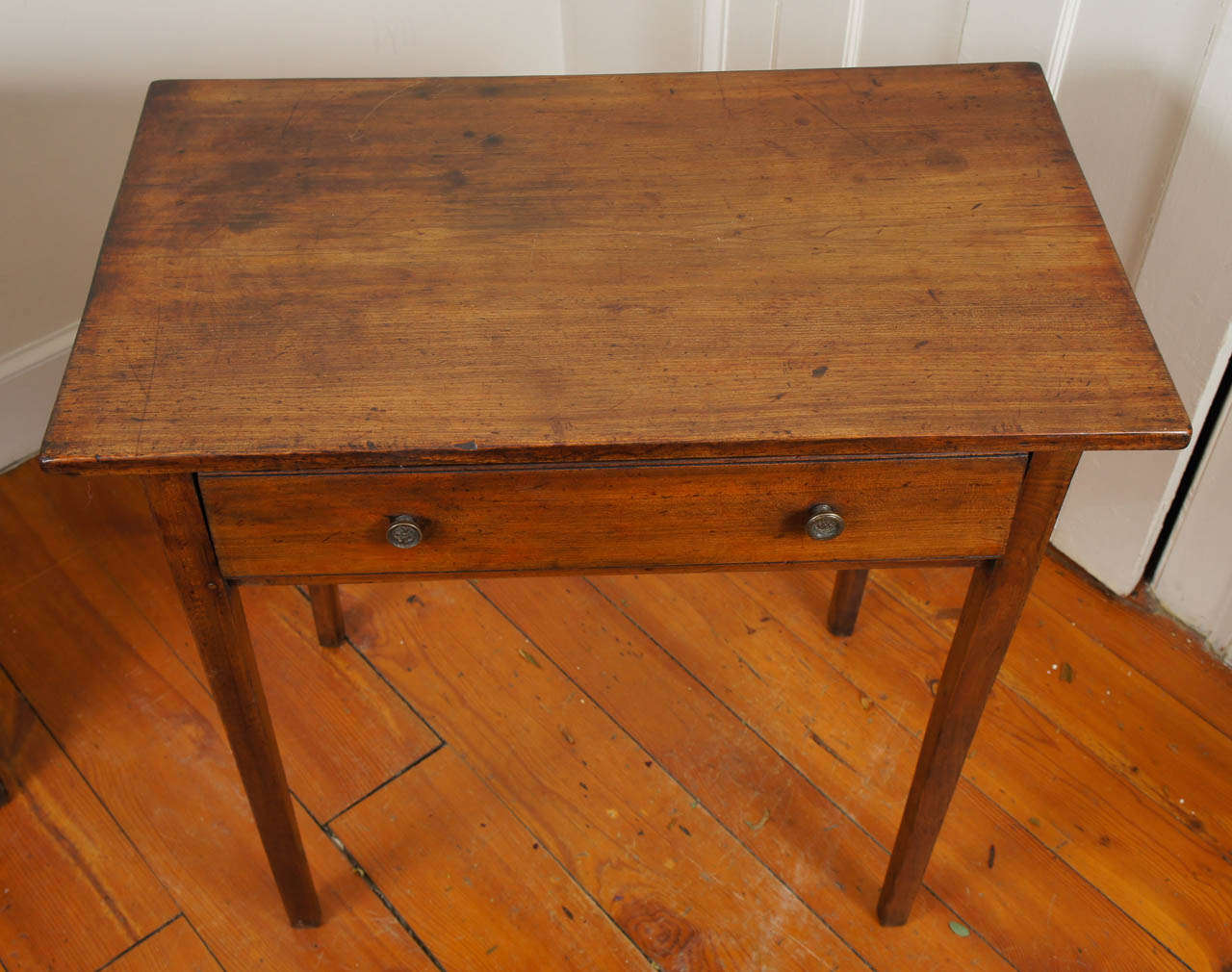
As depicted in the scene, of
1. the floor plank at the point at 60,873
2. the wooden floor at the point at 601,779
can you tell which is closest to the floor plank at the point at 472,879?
the wooden floor at the point at 601,779

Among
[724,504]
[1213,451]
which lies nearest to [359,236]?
[724,504]

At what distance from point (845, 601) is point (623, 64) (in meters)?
0.95

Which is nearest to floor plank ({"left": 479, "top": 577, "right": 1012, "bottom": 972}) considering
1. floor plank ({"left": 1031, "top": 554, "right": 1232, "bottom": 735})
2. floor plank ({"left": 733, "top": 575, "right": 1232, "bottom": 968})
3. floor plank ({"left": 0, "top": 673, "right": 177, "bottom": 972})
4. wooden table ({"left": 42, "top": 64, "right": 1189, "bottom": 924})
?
floor plank ({"left": 733, "top": 575, "right": 1232, "bottom": 968})

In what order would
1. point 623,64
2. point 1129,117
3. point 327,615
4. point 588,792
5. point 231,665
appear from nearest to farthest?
point 231,665, point 1129,117, point 588,792, point 327,615, point 623,64

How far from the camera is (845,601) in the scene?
1.61m

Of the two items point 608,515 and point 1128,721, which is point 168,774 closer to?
point 608,515

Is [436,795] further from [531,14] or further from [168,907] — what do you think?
→ [531,14]

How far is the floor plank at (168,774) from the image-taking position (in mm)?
1375

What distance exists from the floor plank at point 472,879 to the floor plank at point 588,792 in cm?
2

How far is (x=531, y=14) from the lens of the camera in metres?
2.01

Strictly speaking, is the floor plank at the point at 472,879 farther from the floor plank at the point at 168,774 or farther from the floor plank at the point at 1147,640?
the floor plank at the point at 1147,640

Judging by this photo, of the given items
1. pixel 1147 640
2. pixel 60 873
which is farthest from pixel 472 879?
pixel 1147 640

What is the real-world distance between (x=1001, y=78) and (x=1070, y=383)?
0.45 metres

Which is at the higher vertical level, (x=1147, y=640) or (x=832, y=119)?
(x=832, y=119)
